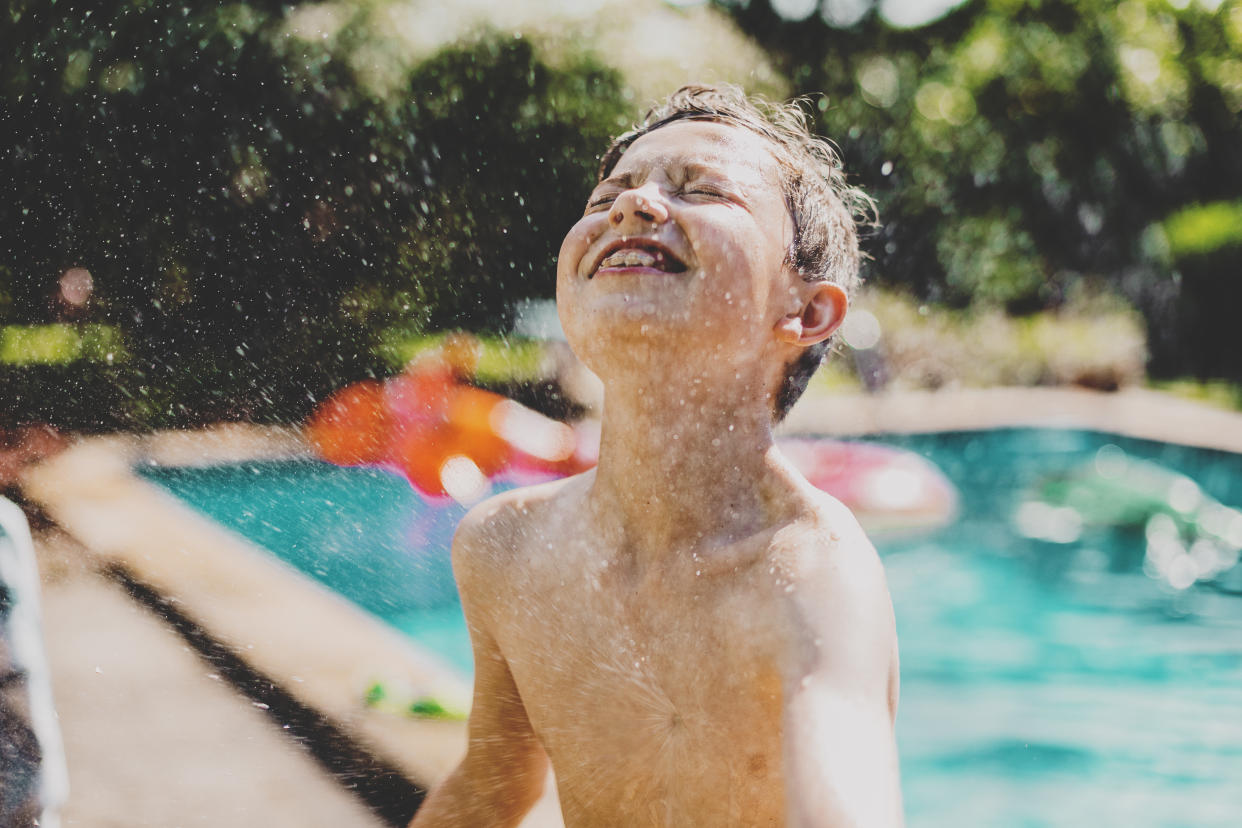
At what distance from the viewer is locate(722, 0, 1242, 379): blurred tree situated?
1845 centimetres

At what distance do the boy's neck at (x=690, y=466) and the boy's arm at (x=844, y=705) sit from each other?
198 mm

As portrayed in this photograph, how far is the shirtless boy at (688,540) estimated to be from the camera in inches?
65.4

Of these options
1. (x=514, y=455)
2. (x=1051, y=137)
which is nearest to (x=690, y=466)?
(x=514, y=455)

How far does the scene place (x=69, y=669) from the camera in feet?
12.8

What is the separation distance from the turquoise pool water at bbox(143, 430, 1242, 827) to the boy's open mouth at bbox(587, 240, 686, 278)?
4842mm

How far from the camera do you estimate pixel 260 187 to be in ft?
45.1

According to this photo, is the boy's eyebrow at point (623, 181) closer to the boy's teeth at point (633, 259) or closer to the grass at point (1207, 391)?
the boy's teeth at point (633, 259)

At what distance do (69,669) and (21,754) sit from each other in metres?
2.43

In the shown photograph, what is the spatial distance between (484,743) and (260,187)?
1297 cm

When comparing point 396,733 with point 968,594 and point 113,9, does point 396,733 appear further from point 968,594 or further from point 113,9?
point 113,9

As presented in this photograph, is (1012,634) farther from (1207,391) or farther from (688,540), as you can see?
(1207,391)

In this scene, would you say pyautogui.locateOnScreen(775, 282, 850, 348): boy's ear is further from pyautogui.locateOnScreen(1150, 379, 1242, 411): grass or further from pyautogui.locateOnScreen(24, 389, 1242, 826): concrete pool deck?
pyautogui.locateOnScreen(1150, 379, 1242, 411): grass

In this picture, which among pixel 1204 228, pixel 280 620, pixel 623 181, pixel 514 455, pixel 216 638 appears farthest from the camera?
pixel 1204 228

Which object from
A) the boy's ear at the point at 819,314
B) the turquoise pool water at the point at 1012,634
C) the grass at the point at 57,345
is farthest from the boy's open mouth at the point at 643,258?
the grass at the point at 57,345
